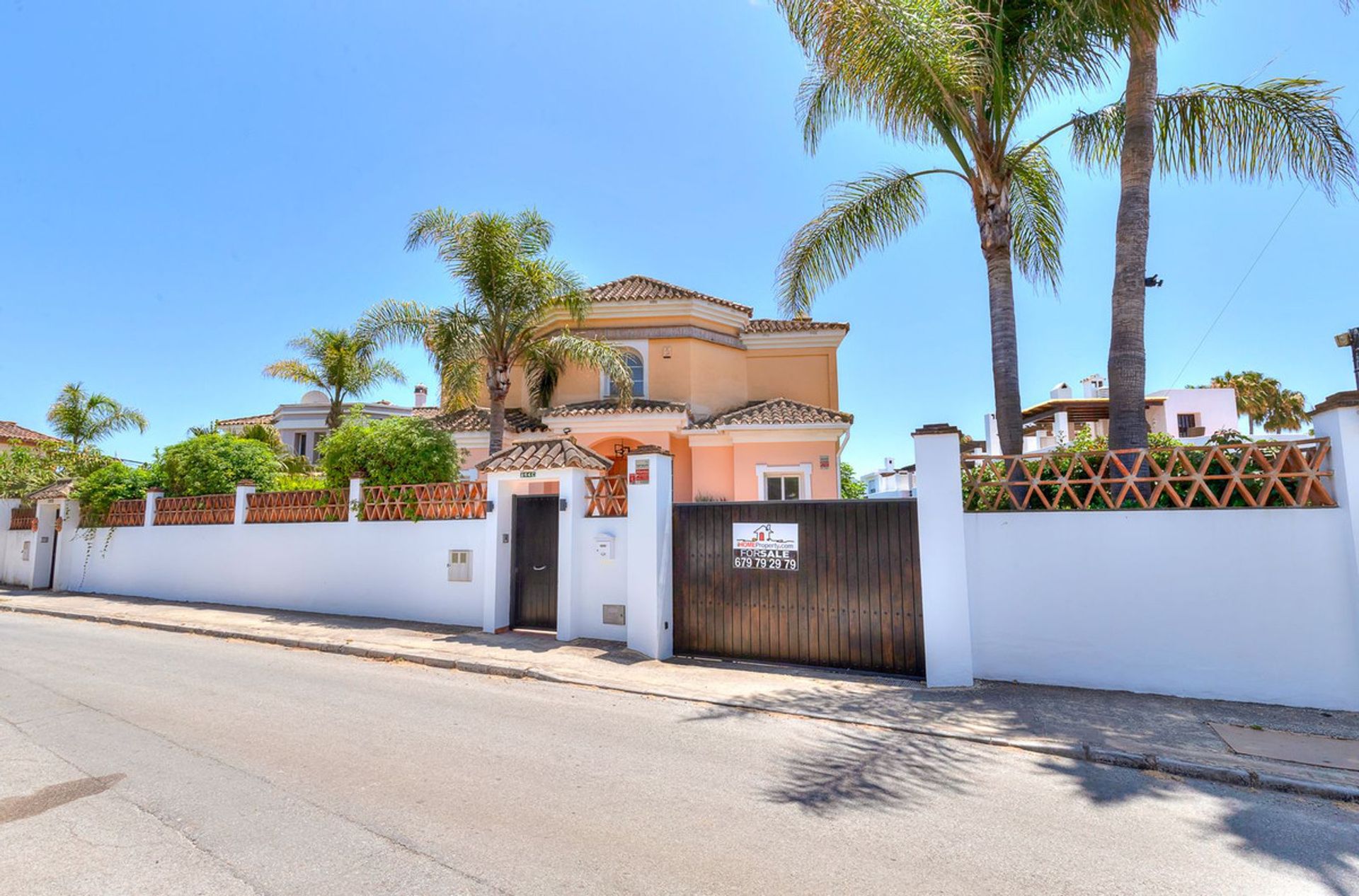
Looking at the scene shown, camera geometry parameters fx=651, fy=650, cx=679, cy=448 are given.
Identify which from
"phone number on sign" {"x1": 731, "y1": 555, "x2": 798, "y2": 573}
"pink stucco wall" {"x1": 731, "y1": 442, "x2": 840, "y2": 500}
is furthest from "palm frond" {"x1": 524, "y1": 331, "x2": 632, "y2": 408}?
"phone number on sign" {"x1": 731, "y1": 555, "x2": 798, "y2": 573}

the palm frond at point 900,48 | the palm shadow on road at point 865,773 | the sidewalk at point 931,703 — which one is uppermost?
the palm frond at point 900,48

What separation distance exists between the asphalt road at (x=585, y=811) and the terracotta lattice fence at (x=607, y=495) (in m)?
3.71

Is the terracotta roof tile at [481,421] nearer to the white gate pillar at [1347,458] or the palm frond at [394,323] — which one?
the palm frond at [394,323]

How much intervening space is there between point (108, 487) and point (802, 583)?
1936 cm

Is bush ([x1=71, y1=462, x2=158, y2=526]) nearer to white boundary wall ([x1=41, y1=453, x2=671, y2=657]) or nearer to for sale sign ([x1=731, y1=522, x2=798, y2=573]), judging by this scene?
white boundary wall ([x1=41, y1=453, x2=671, y2=657])

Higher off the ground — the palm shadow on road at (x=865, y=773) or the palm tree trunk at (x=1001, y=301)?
the palm tree trunk at (x=1001, y=301)

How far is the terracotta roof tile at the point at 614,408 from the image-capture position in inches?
650

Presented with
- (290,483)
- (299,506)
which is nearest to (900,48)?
(299,506)

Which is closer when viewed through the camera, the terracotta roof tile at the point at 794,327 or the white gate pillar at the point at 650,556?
the white gate pillar at the point at 650,556

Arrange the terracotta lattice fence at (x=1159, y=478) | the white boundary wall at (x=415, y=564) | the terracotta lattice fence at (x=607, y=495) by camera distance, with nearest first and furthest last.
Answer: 1. the terracotta lattice fence at (x=1159, y=478)
2. the white boundary wall at (x=415, y=564)
3. the terracotta lattice fence at (x=607, y=495)

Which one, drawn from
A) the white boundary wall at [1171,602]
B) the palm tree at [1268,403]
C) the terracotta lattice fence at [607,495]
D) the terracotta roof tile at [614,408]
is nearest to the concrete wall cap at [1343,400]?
the white boundary wall at [1171,602]

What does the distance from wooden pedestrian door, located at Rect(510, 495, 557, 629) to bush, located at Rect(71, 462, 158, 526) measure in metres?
12.8

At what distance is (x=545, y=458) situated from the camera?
416 inches

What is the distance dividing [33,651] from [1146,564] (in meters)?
15.4
